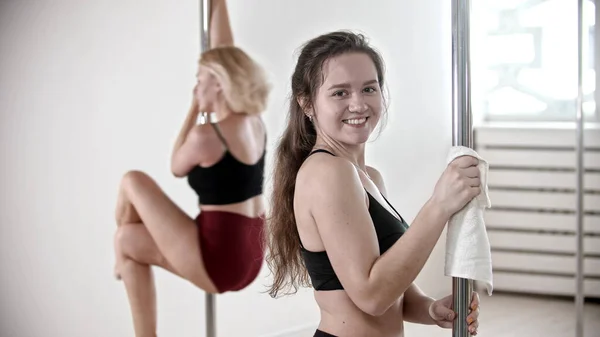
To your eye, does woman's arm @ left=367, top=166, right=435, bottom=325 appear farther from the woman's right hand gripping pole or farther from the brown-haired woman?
the woman's right hand gripping pole

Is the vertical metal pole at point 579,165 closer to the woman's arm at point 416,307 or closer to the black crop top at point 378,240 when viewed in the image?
the woman's arm at point 416,307

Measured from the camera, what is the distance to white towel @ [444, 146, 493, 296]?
1426mm

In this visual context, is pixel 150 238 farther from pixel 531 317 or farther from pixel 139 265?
pixel 531 317

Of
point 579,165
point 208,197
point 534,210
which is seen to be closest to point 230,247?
point 208,197

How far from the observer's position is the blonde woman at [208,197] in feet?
5.52

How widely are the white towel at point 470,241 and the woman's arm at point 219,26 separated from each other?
1.91 ft

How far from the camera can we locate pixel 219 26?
1757 mm

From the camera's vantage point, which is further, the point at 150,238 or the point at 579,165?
the point at 579,165

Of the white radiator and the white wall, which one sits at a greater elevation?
the white wall

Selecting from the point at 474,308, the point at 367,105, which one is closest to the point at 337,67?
the point at 367,105

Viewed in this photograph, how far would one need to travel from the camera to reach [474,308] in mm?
1579

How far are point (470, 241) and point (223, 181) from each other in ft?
1.76

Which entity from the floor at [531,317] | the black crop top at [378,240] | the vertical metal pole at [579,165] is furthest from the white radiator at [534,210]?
the black crop top at [378,240]

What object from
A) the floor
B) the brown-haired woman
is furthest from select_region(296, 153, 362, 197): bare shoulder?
the floor
